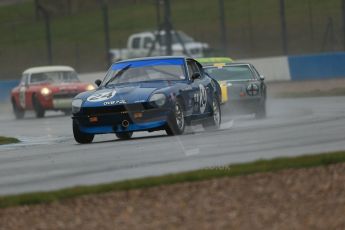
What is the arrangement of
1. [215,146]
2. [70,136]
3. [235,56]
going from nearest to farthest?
[215,146]
[70,136]
[235,56]

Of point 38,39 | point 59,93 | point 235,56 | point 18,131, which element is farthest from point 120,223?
point 38,39

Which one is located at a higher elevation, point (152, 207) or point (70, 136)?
point (152, 207)

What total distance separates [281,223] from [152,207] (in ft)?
4.13

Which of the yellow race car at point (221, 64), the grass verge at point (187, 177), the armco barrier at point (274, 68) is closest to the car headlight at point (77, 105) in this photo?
the yellow race car at point (221, 64)

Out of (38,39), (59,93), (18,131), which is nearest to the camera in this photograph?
(18,131)

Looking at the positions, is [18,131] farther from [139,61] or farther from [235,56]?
[235,56]

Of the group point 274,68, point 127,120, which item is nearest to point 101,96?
point 127,120

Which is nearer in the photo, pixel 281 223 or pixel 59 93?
pixel 281 223

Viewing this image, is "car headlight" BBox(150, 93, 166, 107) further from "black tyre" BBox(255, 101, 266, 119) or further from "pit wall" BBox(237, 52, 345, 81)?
"pit wall" BBox(237, 52, 345, 81)

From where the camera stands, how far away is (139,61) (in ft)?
63.9

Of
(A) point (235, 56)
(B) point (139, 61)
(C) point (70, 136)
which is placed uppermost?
(B) point (139, 61)

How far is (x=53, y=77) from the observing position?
32531 millimetres

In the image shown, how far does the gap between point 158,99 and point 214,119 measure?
2515 mm

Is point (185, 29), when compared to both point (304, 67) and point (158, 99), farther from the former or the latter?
point (158, 99)
